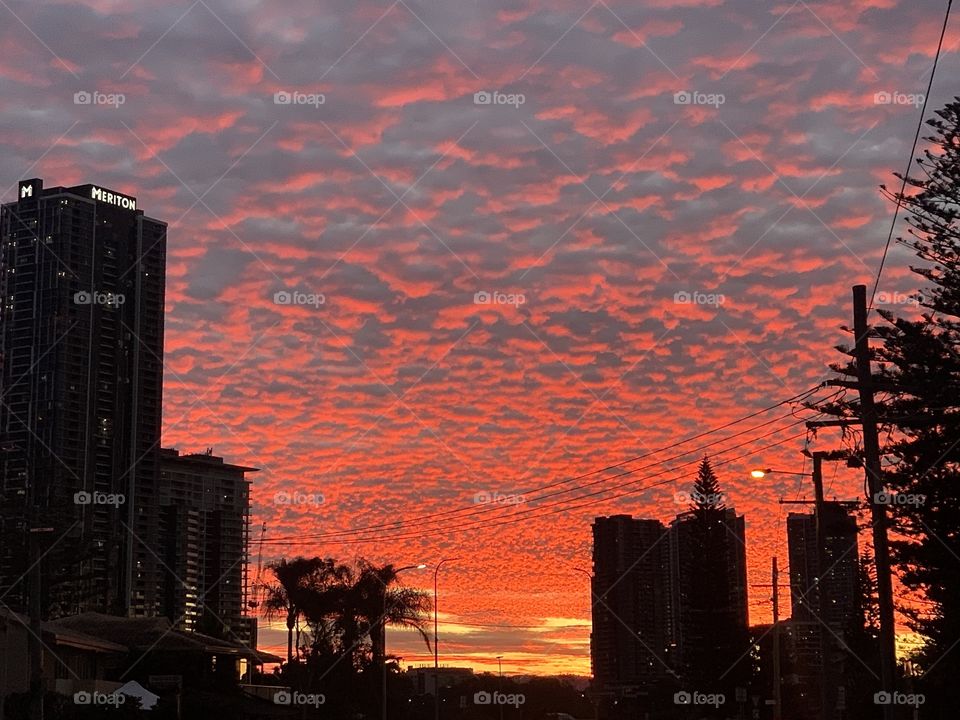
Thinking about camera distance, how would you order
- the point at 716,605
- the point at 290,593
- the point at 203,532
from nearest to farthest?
the point at 290,593 → the point at 716,605 → the point at 203,532

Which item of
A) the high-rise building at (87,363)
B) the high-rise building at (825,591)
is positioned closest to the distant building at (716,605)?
the high-rise building at (825,591)

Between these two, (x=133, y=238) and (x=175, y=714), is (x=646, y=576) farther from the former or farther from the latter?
(x=175, y=714)

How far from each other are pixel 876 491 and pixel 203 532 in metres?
133

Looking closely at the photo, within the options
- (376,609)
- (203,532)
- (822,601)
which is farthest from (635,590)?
(822,601)

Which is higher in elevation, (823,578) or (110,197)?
(110,197)

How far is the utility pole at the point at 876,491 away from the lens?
933 inches

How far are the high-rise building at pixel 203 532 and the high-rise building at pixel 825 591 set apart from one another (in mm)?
54539

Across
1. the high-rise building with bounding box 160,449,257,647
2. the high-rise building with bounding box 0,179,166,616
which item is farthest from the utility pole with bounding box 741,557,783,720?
the high-rise building with bounding box 160,449,257,647

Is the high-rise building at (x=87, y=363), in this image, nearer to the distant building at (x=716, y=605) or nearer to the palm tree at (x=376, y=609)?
the palm tree at (x=376, y=609)

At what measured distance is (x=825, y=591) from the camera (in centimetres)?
2902

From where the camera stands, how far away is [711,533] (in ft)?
297

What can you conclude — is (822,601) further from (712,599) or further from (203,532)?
(203,532)

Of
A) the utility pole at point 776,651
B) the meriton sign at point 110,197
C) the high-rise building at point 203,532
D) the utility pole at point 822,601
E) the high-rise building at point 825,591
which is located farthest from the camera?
the high-rise building at point 203,532

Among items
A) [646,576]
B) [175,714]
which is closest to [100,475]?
[646,576]
